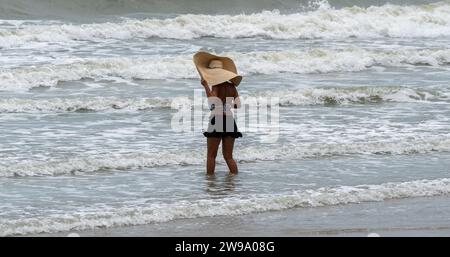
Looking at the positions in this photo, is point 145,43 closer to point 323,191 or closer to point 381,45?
point 381,45

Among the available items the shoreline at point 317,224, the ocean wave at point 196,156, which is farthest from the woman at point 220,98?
the shoreline at point 317,224

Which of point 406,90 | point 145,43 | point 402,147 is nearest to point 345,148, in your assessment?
point 402,147

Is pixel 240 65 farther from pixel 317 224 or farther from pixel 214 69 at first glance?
pixel 317 224

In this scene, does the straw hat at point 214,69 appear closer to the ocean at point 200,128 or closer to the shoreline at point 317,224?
Answer: the ocean at point 200,128

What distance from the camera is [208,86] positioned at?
1152 centimetres

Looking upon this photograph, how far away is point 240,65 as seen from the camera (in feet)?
70.1

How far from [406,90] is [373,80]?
2.17 meters

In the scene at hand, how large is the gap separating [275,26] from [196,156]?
14353 millimetres

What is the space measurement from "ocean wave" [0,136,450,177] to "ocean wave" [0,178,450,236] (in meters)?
1.82

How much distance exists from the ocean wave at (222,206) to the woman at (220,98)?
1.15 metres

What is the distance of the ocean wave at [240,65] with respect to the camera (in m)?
19.0

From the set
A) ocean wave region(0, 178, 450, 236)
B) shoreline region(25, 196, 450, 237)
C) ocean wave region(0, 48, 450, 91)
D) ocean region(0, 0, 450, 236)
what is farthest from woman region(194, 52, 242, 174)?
ocean wave region(0, 48, 450, 91)

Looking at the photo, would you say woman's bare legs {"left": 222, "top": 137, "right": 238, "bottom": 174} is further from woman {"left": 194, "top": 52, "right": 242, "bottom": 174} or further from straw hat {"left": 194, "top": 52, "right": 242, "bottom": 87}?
straw hat {"left": 194, "top": 52, "right": 242, "bottom": 87}

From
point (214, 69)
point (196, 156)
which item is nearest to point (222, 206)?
point (214, 69)
